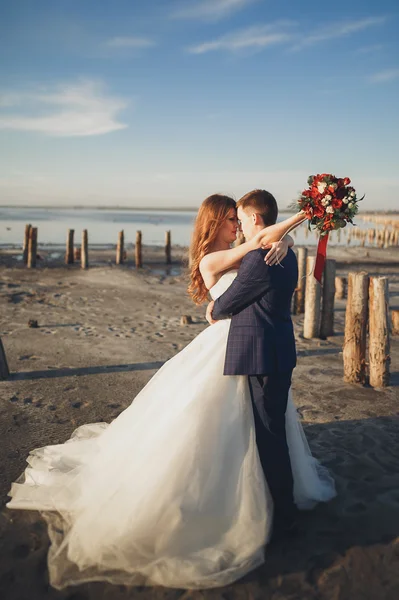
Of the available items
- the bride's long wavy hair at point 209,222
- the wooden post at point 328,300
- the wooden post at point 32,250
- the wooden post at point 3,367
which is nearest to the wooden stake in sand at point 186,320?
the wooden post at point 328,300

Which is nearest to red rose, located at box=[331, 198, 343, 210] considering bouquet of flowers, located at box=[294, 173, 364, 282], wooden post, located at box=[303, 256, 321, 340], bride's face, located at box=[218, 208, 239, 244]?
bouquet of flowers, located at box=[294, 173, 364, 282]

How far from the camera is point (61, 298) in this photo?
45.4 ft

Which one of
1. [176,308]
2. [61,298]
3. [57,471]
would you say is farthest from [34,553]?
[61,298]

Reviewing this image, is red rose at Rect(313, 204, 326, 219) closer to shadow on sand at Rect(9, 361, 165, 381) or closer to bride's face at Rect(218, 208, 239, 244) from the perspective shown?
bride's face at Rect(218, 208, 239, 244)

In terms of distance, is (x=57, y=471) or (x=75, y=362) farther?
(x=75, y=362)

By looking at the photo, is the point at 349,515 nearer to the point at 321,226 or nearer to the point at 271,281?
the point at 271,281

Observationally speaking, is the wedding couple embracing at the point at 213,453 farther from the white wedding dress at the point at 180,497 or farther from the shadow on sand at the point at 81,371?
the shadow on sand at the point at 81,371

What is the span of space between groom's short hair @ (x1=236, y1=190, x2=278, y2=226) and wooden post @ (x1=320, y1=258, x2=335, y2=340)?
20.6 ft

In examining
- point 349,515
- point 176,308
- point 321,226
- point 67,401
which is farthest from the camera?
point 176,308

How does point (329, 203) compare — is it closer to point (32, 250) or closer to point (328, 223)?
point (328, 223)

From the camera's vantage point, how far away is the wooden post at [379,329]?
680cm

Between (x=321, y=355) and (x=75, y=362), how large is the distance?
4424mm

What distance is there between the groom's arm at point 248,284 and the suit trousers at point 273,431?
0.57 metres

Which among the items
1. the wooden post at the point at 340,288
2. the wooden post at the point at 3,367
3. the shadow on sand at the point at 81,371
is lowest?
the shadow on sand at the point at 81,371
